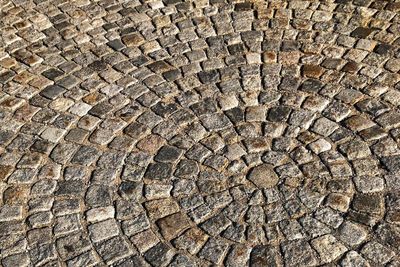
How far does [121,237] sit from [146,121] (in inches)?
47.5

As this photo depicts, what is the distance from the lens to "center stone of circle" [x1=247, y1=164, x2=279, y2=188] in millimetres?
4301

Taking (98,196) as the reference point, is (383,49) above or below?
above

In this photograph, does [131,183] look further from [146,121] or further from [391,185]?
[391,185]

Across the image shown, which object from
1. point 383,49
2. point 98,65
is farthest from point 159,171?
point 383,49

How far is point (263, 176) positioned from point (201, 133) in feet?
2.26

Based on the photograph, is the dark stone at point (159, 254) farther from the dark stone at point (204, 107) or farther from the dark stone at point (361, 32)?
the dark stone at point (361, 32)

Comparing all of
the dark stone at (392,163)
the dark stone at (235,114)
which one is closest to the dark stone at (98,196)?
the dark stone at (235,114)

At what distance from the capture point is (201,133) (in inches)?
189

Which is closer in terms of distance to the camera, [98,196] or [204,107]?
[98,196]

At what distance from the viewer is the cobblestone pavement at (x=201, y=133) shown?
399cm

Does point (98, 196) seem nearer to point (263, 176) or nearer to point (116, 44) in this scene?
point (263, 176)

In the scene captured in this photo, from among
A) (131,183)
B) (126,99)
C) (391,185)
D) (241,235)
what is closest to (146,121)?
(126,99)

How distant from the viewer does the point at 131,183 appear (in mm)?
4422

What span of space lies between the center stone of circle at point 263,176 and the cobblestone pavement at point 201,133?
12 mm
